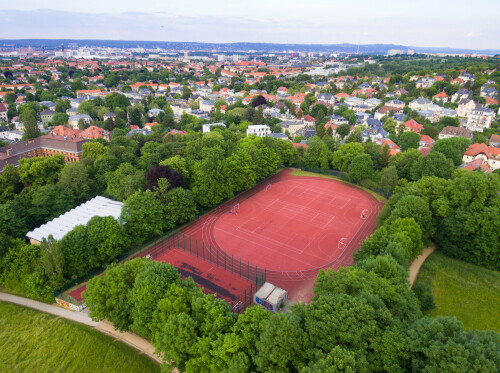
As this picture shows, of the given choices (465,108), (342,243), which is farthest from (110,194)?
(465,108)

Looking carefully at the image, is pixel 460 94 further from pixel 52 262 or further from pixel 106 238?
pixel 52 262

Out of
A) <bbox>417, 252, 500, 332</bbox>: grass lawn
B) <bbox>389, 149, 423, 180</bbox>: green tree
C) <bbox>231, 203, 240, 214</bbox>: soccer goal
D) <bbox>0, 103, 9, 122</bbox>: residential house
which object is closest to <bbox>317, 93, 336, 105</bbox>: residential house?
<bbox>389, 149, 423, 180</bbox>: green tree

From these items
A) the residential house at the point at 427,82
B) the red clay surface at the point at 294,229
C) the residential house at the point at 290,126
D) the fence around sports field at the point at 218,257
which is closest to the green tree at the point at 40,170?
the fence around sports field at the point at 218,257

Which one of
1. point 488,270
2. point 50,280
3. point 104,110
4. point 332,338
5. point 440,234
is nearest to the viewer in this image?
point 332,338

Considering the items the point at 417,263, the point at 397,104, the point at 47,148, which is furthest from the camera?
the point at 397,104

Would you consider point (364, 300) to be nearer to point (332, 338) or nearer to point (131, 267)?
point (332, 338)

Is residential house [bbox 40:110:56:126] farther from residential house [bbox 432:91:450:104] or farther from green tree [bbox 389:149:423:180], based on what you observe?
residential house [bbox 432:91:450:104]

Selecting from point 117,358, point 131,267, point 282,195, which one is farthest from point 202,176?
point 117,358
